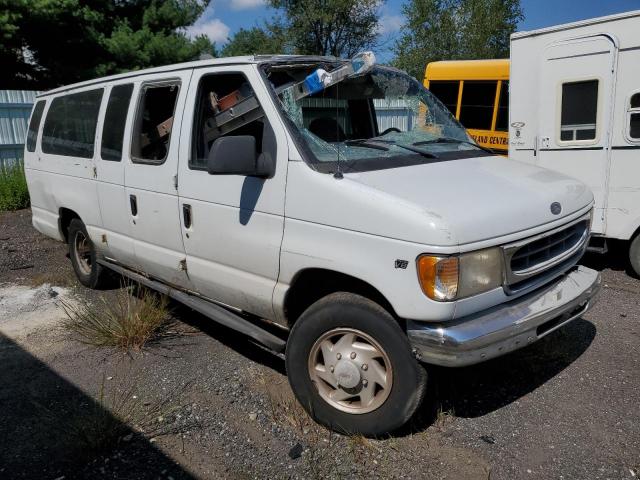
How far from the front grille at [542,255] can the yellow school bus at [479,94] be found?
7137 millimetres

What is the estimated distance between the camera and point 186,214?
408cm

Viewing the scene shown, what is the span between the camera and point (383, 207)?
2.92 m

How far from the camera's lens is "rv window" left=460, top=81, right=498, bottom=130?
1056 centimetres

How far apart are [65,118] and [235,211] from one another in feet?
10.3

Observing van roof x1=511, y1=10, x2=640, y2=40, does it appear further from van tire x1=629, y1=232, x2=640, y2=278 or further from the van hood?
the van hood

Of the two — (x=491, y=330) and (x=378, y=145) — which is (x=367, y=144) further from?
(x=491, y=330)

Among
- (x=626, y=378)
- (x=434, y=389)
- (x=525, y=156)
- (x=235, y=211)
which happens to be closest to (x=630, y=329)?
(x=626, y=378)

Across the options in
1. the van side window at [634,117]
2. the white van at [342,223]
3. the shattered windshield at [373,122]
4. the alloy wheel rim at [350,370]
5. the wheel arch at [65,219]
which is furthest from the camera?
the van side window at [634,117]

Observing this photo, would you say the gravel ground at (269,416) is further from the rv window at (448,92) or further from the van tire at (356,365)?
the rv window at (448,92)

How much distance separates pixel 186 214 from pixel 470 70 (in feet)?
27.0

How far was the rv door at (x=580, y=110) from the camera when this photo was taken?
6.31 meters

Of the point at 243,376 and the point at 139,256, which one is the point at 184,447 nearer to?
the point at 243,376

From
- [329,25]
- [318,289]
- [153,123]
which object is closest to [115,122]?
[153,123]

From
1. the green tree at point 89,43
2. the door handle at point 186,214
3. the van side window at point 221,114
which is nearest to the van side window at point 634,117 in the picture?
the van side window at point 221,114
